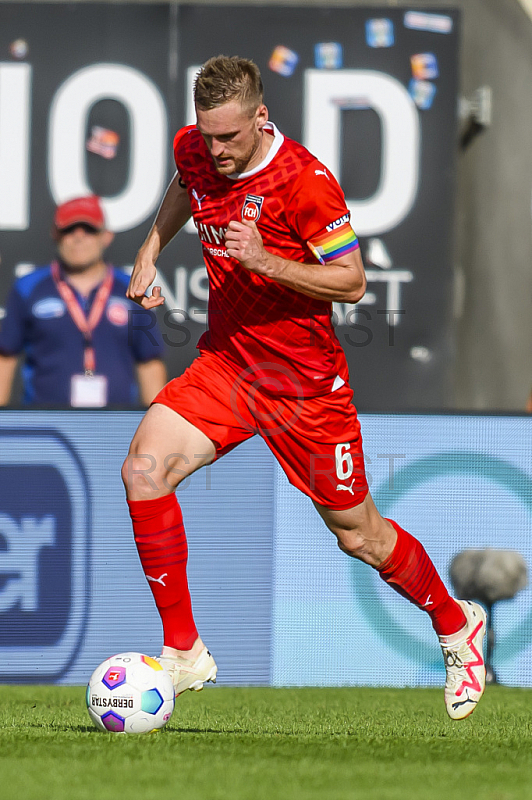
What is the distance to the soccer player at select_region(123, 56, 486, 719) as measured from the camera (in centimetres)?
401

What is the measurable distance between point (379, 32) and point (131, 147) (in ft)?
7.11

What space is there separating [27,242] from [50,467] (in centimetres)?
376

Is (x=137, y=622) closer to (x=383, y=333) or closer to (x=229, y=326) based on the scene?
(x=229, y=326)

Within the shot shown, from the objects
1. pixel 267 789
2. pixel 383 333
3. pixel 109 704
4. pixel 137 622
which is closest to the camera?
pixel 267 789

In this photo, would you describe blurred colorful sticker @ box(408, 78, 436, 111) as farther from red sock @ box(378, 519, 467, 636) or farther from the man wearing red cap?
red sock @ box(378, 519, 467, 636)

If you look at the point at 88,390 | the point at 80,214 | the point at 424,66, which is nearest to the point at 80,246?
the point at 80,214

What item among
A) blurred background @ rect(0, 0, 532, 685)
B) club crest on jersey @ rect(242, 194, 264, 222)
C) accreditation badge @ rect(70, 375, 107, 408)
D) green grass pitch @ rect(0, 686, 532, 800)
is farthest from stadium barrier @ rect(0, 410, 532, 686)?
club crest on jersey @ rect(242, 194, 264, 222)

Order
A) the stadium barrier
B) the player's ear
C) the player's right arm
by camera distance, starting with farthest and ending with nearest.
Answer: the stadium barrier → the player's right arm → the player's ear

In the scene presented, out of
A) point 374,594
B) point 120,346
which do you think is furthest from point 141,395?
point 374,594

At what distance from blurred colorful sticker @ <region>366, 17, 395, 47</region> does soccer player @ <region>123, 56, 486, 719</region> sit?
5.33m

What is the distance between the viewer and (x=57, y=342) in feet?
24.7

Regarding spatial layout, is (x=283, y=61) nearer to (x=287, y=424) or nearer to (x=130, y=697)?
(x=287, y=424)

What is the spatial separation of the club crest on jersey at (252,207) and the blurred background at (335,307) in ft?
7.00

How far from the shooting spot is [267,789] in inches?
118
